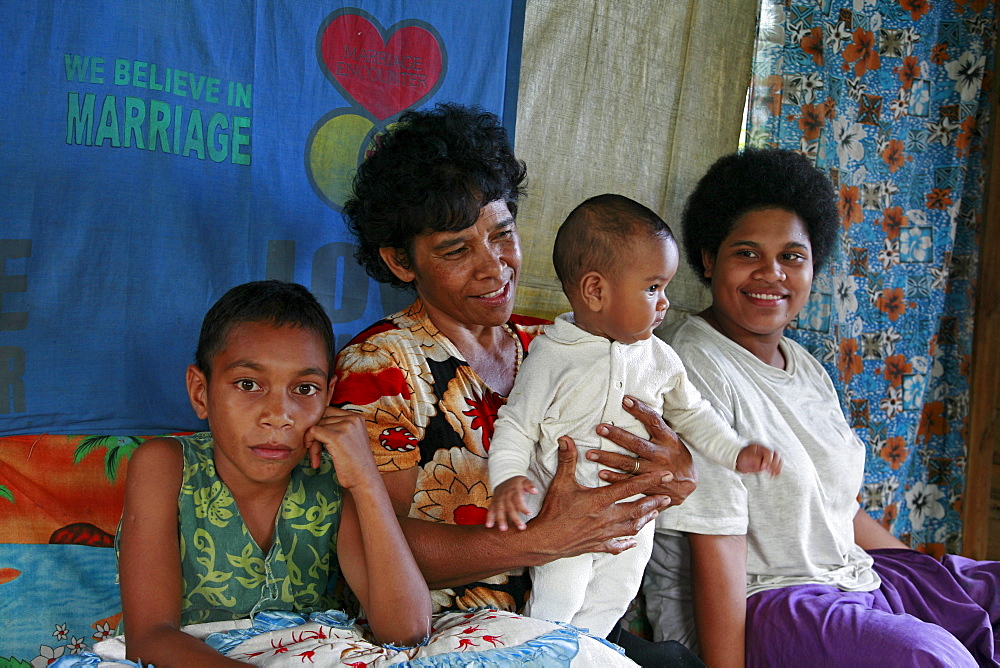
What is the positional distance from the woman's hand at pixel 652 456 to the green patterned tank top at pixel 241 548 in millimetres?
547

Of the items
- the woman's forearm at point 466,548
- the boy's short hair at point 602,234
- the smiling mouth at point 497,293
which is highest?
the boy's short hair at point 602,234

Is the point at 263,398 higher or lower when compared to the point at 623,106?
lower

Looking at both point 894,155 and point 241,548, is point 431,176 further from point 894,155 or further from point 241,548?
point 894,155

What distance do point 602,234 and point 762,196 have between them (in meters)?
0.84

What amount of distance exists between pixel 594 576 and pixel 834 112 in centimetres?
198

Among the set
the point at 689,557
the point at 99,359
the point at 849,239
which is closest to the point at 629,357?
the point at 689,557

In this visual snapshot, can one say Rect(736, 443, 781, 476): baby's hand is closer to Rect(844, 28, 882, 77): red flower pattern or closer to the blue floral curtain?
the blue floral curtain

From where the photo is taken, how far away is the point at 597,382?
5.57 feet

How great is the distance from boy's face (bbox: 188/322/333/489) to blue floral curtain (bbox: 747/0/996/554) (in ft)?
6.46

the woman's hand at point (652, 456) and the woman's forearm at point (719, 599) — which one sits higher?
the woman's hand at point (652, 456)

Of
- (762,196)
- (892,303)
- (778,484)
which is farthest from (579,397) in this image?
(892,303)

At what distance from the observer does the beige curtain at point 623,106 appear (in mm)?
2557

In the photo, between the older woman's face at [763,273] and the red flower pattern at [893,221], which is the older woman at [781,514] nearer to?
the older woman's face at [763,273]

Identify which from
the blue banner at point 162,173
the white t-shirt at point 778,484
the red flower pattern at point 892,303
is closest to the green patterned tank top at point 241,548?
the blue banner at point 162,173
